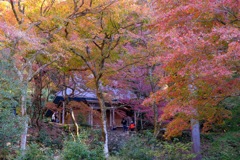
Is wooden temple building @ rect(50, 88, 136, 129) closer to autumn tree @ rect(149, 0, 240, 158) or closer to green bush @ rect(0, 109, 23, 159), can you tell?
green bush @ rect(0, 109, 23, 159)

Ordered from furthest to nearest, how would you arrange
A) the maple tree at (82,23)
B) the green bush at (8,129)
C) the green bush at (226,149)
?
the maple tree at (82,23)
the green bush at (226,149)
the green bush at (8,129)

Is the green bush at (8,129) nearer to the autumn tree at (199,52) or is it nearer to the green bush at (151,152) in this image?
the green bush at (151,152)

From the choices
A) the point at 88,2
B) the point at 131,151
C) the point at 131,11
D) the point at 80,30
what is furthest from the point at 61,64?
the point at 131,151

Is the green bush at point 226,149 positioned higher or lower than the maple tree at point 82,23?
lower

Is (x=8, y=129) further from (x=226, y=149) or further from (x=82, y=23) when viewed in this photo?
(x=226, y=149)

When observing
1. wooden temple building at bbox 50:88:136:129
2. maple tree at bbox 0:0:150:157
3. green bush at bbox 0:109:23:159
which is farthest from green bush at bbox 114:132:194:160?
wooden temple building at bbox 50:88:136:129

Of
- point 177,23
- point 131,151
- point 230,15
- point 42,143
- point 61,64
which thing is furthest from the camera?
point 42,143

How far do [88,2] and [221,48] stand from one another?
22.8 ft

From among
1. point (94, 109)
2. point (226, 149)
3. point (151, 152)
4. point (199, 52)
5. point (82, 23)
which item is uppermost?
point (82, 23)

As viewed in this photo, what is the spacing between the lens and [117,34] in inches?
458

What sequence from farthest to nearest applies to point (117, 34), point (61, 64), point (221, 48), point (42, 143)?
point (42, 143)
point (61, 64)
point (117, 34)
point (221, 48)

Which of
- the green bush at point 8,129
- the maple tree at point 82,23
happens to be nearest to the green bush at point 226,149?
the maple tree at point 82,23

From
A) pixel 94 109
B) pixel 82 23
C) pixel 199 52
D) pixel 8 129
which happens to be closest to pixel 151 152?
pixel 199 52

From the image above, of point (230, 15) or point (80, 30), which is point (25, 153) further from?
point (230, 15)
